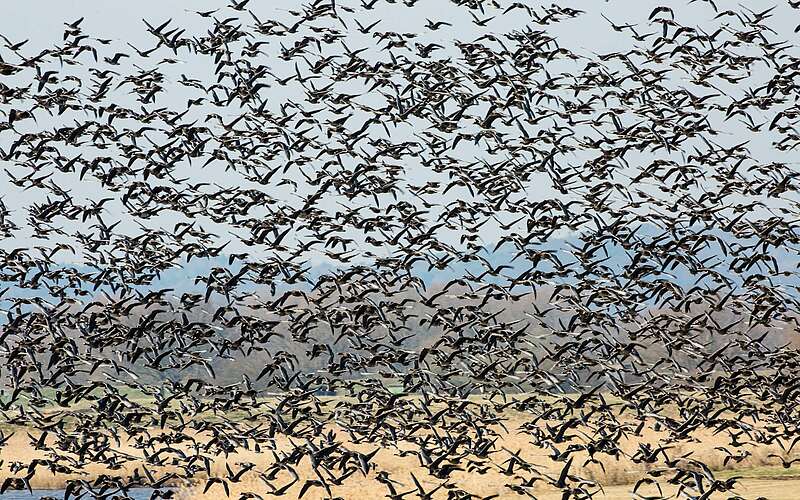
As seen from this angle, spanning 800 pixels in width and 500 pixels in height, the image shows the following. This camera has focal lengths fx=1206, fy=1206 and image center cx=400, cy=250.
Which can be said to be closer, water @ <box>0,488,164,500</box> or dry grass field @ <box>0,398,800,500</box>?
dry grass field @ <box>0,398,800,500</box>

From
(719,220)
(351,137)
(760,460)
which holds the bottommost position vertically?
(760,460)

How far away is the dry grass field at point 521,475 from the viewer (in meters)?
51.6

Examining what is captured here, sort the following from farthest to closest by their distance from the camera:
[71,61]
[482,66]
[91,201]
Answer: [91,201], [482,66], [71,61]

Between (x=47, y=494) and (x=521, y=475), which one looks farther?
(x=47, y=494)

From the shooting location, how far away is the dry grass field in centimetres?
5156

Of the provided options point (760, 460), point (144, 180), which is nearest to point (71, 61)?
point (144, 180)

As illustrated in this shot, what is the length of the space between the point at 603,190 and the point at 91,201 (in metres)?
20.8

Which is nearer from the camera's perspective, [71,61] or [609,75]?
[71,61]

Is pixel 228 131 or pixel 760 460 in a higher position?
pixel 228 131

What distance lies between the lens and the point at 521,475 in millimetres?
57906

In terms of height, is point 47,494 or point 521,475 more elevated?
point 47,494

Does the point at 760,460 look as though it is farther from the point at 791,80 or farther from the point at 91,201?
the point at 91,201

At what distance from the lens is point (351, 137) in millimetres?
49344

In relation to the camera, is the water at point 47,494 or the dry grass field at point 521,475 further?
the water at point 47,494
